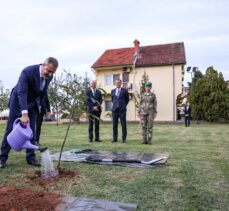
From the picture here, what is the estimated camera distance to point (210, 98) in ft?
79.2

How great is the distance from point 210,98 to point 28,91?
2142 centimetres

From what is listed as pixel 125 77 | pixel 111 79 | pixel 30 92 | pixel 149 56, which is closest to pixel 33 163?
pixel 30 92

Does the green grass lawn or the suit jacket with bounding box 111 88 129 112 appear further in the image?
the suit jacket with bounding box 111 88 129 112

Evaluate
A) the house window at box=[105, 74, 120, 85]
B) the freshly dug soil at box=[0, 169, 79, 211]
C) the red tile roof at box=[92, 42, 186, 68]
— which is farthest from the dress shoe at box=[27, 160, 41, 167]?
the house window at box=[105, 74, 120, 85]

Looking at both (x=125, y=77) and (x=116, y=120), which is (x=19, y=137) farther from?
(x=125, y=77)

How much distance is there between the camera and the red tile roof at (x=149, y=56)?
28.5 m

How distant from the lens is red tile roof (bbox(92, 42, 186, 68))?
2855 centimetres

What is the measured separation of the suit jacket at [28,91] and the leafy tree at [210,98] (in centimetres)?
2118

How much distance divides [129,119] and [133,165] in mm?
25594

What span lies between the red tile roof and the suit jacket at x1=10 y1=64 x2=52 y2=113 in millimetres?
24353

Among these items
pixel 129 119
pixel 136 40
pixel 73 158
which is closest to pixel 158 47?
pixel 136 40

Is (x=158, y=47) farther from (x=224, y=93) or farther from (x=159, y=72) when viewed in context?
(x=224, y=93)

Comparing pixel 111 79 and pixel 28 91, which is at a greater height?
pixel 111 79

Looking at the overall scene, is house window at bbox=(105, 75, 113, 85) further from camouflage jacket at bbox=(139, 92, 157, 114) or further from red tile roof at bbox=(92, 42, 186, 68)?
camouflage jacket at bbox=(139, 92, 157, 114)
